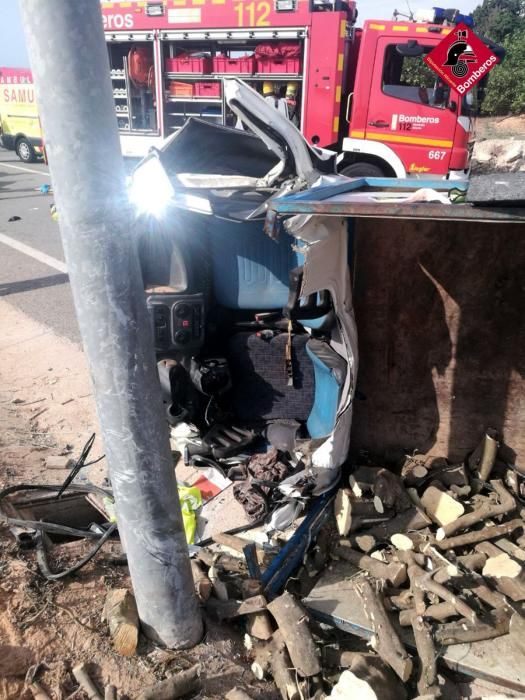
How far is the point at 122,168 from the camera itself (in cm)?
173

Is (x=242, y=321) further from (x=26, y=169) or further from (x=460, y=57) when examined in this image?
(x=26, y=169)

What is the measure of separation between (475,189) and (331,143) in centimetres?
770

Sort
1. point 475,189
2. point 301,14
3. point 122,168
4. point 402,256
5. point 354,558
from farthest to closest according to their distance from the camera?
point 301,14 → point 402,256 → point 354,558 → point 475,189 → point 122,168

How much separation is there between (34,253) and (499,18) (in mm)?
31856

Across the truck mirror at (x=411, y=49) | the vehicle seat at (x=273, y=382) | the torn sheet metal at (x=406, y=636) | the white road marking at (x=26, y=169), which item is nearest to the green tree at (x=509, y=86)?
the truck mirror at (x=411, y=49)

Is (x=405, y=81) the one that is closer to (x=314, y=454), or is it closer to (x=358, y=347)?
(x=358, y=347)

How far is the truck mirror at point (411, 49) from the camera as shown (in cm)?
834

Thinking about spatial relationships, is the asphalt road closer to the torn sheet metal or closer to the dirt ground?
the dirt ground

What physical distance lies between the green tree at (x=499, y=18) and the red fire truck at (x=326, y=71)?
20.8 m

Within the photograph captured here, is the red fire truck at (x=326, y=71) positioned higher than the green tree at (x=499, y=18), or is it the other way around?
→ the green tree at (x=499, y=18)

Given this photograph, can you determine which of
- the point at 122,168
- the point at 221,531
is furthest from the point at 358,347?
the point at 122,168

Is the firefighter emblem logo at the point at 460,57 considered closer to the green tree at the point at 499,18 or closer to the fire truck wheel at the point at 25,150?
the fire truck wheel at the point at 25,150

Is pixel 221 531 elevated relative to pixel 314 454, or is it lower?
lower

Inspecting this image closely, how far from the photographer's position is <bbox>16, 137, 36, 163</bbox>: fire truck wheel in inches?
721
